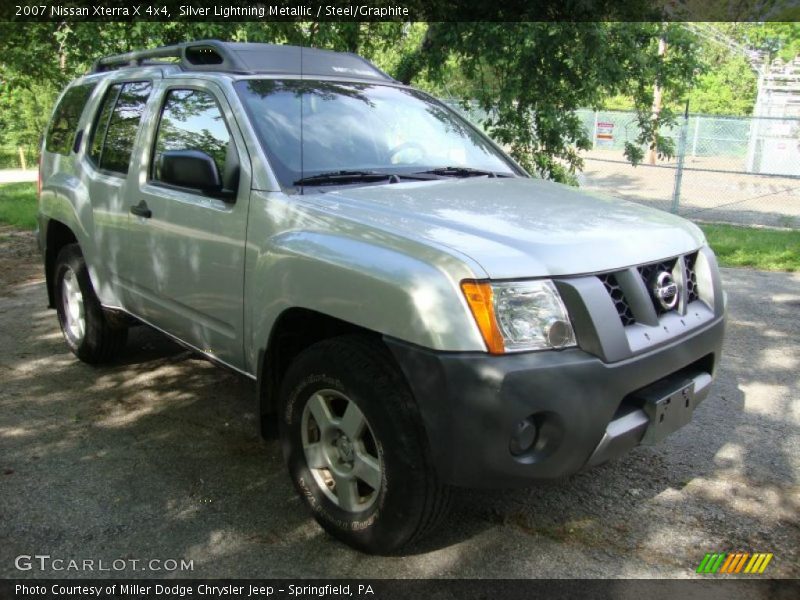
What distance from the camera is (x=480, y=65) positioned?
8.39m

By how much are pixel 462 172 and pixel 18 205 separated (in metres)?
12.0

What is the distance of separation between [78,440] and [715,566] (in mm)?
3232

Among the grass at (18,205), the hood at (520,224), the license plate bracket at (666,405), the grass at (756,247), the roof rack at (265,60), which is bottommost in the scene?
the grass at (18,205)

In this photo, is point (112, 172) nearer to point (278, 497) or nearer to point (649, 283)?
point (278, 497)

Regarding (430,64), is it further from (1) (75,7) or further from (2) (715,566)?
(2) (715,566)

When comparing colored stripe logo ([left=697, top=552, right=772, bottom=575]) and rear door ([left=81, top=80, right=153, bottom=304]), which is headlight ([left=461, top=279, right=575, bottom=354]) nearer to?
colored stripe logo ([left=697, top=552, right=772, bottom=575])

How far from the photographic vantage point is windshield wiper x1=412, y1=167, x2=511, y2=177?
12.5 ft

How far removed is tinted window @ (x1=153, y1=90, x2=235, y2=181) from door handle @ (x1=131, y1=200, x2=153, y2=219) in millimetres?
167

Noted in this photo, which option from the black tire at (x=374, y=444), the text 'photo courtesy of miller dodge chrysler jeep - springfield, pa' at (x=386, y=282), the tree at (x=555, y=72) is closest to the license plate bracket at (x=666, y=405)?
the text 'photo courtesy of miller dodge chrysler jeep - springfield, pa' at (x=386, y=282)

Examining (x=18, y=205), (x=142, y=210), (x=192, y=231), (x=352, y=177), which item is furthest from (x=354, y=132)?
(x=18, y=205)

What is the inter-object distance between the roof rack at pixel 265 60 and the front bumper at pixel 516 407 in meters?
2.07

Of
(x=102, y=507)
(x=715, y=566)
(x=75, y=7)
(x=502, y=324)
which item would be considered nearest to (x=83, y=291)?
(x=102, y=507)

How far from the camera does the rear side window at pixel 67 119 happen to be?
5152 millimetres

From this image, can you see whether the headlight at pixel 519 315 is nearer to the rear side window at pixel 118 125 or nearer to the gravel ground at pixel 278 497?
the gravel ground at pixel 278 497
